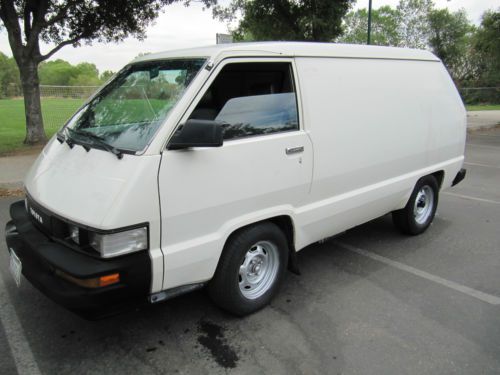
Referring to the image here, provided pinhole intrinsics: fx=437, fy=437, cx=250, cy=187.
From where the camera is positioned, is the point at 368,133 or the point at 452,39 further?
the point at 452,39

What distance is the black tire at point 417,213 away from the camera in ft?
16.1

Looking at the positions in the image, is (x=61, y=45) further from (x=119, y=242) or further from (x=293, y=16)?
(x=119, y=242)

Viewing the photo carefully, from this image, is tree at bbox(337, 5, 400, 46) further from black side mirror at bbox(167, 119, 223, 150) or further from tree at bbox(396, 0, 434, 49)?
black side mirror at bbox(167, 119, 223, 150)

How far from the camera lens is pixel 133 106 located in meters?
3.34

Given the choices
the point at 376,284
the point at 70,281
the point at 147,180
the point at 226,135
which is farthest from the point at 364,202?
the point at 70,281

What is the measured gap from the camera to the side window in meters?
3.08

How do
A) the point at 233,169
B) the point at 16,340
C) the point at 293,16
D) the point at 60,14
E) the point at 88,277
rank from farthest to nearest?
the point at 293,16
the point at 60,14
the point at 16,340
the point at 233,169
the point at 88,277

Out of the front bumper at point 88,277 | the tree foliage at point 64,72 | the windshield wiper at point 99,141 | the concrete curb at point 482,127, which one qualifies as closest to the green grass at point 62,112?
the windshield wiper at point 99,141

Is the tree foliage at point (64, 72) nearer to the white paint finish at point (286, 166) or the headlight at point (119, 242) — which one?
the white paint finish at point (286, 166)

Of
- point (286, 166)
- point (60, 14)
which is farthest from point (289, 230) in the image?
point (60, 14)

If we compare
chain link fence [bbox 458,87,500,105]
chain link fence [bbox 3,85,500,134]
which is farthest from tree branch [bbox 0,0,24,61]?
chain link fence [bbox 458,87,500,105]

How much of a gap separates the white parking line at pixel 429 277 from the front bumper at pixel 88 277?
2.69 meters

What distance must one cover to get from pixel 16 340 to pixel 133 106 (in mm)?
1874

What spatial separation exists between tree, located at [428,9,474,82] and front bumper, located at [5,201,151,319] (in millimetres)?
49841
